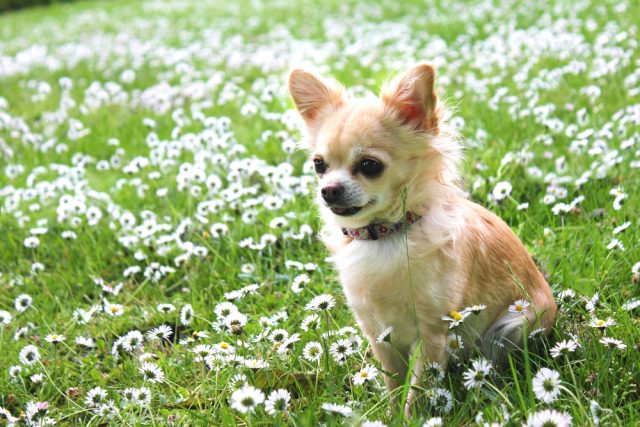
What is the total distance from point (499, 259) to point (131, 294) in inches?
80.6

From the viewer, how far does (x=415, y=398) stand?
2.39 metres

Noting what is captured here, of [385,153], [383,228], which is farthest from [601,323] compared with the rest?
[385,153]

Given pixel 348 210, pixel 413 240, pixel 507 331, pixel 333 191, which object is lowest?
pixel 507 331

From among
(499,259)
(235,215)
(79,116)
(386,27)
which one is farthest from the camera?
(386,27)

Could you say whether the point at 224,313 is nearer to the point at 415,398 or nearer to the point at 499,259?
the point at 415,398

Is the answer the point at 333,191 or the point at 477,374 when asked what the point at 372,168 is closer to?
the point at 333,191

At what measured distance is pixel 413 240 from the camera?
254 centimetres

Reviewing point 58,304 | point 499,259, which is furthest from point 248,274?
point 499,259

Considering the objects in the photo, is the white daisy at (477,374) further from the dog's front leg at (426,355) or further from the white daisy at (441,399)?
the dog's front leg at (426,355)

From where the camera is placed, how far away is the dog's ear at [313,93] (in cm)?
287

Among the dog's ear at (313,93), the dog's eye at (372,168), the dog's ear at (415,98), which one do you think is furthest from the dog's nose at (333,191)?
the dog's ear at (313,93)

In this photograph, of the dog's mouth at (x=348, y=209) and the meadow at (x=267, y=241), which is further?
the dog's mouth at (x=348, y=209)

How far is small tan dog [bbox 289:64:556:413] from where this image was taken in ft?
8.14

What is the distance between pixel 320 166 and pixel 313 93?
36 centimetres
